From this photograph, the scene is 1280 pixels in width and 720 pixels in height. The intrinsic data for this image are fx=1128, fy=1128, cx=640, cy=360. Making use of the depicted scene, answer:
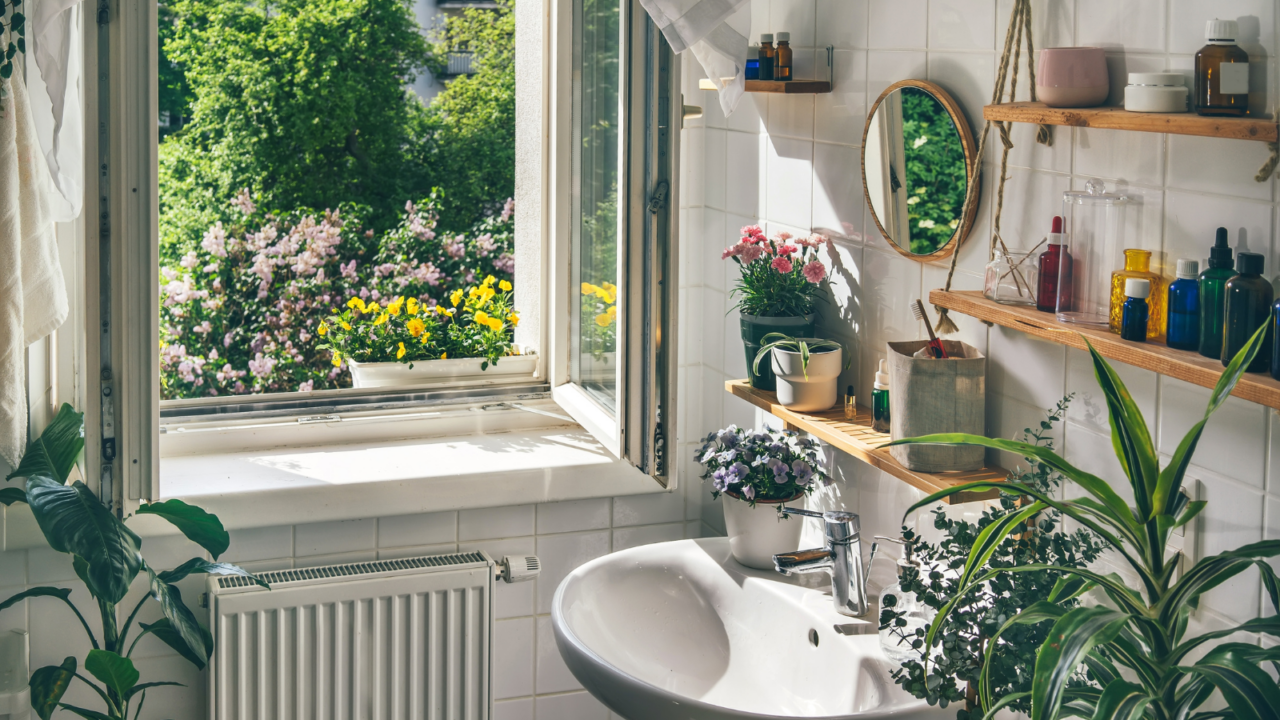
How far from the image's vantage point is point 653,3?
5.73 feet

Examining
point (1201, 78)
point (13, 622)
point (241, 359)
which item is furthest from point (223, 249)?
point (1201, 78)

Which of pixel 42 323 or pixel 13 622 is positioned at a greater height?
pixel 42 323

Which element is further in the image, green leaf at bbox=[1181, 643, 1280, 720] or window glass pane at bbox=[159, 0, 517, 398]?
window glass pane at bbox=[159, 0, 517, 398]

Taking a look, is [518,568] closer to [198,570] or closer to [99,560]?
[198,570]

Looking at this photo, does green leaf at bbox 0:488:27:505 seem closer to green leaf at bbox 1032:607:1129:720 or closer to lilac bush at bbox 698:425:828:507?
lilac bush at bbox 698:425:828:507

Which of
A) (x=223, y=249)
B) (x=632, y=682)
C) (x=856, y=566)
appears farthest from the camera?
(x=223, y=249)

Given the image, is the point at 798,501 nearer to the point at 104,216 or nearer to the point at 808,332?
the point at 808,332

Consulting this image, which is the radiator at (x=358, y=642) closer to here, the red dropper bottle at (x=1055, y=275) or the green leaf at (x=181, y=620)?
the green leaf at (x=181, y=620)

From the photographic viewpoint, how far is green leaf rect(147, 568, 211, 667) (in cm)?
176

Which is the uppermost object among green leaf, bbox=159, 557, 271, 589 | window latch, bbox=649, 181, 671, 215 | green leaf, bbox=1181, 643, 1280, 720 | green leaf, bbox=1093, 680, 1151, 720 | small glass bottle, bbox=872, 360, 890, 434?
window latch, bbox=649, 181, 671, 215

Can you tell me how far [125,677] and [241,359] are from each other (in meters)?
2.91

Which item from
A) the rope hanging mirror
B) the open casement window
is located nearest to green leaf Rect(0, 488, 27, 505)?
the open casement window

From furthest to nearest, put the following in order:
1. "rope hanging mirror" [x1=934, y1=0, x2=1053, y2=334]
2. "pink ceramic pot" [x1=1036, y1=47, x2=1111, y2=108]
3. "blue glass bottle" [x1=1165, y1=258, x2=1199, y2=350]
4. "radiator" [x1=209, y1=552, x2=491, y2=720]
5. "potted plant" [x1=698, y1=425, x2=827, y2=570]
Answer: "radiator" [x1=209, y1=552, x2=491, y2=720]
"potted plant" [x1=698, y1=425, x2=827, y2=570]
"rope hanging mirror" [x1=934, y1=0, x2=1053, y2=334]
"pink ceramic pot" [x1=1036, y1=47, x2=1111, y2=108]
"blue glass bottle" [x1=1165, y1=258, x2=1199, y2=350]

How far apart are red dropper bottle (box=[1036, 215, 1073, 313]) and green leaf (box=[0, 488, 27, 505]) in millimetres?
1525
